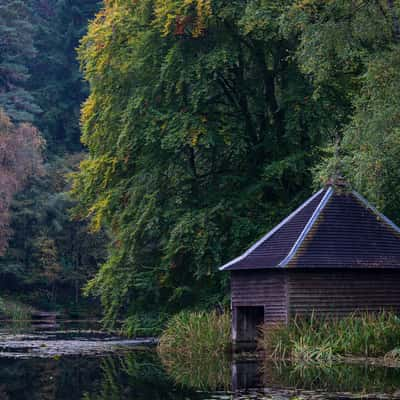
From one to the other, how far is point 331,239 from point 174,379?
309 inches

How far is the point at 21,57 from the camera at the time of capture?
2931 inches

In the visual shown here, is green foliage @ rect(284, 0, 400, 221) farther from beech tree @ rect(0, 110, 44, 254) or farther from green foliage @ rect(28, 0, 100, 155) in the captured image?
green foliage @ rect(28, 0, 100, 155)

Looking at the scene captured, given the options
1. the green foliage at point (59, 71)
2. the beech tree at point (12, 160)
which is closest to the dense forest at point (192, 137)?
the beech tree at point (12, 160)

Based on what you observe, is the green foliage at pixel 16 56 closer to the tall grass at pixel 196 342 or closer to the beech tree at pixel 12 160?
the beech tree at pixel 12 160

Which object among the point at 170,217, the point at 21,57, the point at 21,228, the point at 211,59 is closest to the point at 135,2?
the point at 211,59

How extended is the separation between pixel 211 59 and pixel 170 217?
17.0 ft

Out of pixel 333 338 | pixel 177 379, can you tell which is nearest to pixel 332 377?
pixel 177 379

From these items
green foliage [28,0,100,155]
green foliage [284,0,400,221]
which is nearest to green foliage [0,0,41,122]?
green foliage [28,0,100,155]

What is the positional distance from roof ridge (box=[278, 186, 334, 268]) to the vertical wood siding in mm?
488

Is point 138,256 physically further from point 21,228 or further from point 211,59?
point 21,228

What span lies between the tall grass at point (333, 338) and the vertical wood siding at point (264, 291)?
768 millimetres

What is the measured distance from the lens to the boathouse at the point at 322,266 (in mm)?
23750

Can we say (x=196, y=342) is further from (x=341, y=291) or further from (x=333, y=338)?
(x=333, y=338)

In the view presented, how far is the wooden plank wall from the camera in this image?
2373 centimetres
